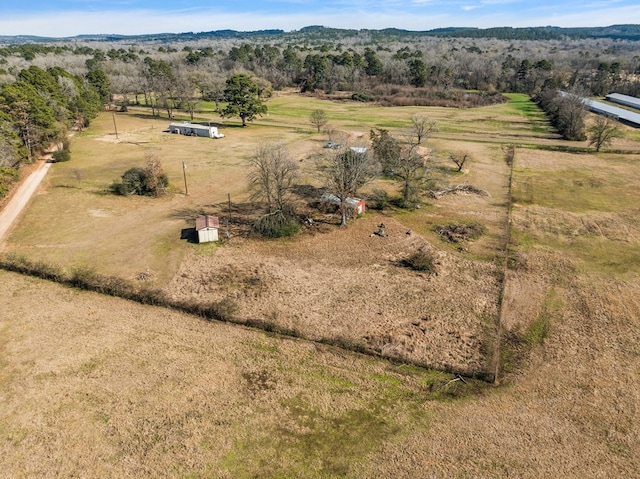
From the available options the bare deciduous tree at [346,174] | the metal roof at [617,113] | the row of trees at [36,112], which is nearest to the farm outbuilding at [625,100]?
the metal roof at [617,113]

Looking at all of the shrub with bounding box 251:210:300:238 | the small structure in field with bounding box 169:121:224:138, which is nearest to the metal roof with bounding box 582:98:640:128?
the small structure in field with bounding box 169:121:224:138

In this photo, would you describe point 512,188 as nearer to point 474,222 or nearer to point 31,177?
point 474,222

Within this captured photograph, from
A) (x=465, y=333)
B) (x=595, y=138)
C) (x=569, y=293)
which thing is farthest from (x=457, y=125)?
(x=465, y=333)

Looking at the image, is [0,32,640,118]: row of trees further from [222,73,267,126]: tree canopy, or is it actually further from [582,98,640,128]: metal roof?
[582,98,640,128]: metal roof

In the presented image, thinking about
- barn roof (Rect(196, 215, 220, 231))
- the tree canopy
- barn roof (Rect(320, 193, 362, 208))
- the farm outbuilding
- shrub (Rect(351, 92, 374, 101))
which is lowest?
barn roof (Rect(320, 193, 362, 208))

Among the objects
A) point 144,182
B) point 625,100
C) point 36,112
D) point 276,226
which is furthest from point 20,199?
point 625,100

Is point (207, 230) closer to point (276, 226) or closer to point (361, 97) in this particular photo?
point (276, 226)

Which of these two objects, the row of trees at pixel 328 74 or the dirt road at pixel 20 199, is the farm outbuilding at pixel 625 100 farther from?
the dirt road at pixel 20 199
